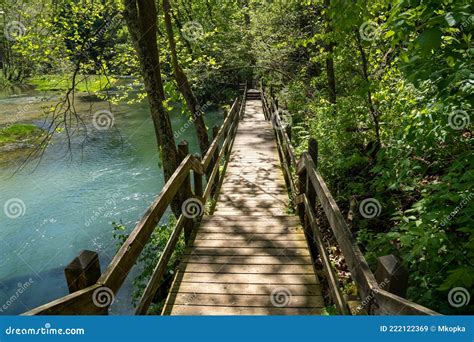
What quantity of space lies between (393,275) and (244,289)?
7.32ft

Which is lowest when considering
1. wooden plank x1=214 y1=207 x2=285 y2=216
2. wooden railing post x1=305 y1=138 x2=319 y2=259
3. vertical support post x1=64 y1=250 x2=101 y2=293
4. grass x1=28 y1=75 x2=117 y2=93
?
wooden plank x1=214 y1=207 x2=285 y2=216

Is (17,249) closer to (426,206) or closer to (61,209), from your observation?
(61,209)

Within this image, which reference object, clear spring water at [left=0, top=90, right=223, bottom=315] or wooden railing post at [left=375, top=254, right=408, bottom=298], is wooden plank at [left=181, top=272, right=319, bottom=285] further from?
clear spring water at [left=0, top=90, right=223, bottom=315]

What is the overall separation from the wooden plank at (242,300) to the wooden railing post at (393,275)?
67.8 inches

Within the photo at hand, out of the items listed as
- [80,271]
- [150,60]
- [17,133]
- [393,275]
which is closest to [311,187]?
[393,275]

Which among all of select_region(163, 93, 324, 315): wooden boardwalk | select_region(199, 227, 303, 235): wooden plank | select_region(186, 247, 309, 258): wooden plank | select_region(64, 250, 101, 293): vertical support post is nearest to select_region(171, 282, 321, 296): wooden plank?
select_region(163, 93, 324, 315): wooden boardwalk

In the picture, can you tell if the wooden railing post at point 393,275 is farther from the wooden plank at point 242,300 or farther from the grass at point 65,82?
the grass at point 65,82

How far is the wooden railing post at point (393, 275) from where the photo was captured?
2008 mm

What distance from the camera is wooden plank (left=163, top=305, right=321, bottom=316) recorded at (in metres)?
3.57

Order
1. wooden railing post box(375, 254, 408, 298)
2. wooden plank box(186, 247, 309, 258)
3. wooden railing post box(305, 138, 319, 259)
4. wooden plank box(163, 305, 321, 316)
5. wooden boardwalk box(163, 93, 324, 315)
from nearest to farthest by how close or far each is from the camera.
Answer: wooden railing post box(375, 254, 408, 298), wooden plank box(163, 305, 321, 316), wooden boardwalk box(163, 93, 324, 315), wooden plank box(186, 247, 309, 258), wooden railing post box(305, 138, 319, 259)

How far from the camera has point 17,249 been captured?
34.4 feet

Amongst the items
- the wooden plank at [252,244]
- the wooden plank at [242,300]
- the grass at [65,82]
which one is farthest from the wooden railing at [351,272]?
the grass at [65,82]

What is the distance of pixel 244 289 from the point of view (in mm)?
3947

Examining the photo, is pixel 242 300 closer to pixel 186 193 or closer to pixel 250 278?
pixel 250 278
